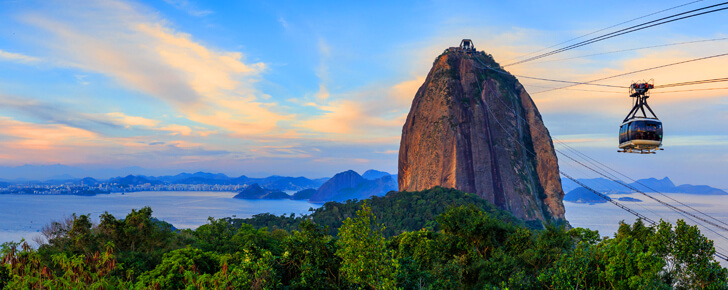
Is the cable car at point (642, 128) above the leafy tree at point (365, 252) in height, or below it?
above

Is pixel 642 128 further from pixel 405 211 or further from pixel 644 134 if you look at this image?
pixel 405 211

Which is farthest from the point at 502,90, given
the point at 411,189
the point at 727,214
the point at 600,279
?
the point at 727,214

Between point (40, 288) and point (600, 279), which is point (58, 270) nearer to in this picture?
point (40, 288)

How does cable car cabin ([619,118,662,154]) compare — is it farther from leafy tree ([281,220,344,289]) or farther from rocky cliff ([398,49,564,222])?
rocky cliff ([398,49,564,222])

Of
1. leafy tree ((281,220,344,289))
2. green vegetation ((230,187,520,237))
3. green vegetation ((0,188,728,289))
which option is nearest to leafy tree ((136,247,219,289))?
green vegetation ((0,188,728,289))

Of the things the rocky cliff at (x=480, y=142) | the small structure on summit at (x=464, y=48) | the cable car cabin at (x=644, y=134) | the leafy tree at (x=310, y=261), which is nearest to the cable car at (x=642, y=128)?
the cable car cabin at (x=644, y=134)

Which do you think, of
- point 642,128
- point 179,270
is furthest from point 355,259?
point 642,128

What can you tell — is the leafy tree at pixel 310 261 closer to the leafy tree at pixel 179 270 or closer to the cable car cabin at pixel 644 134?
the leafy tree at pixel 179 270
